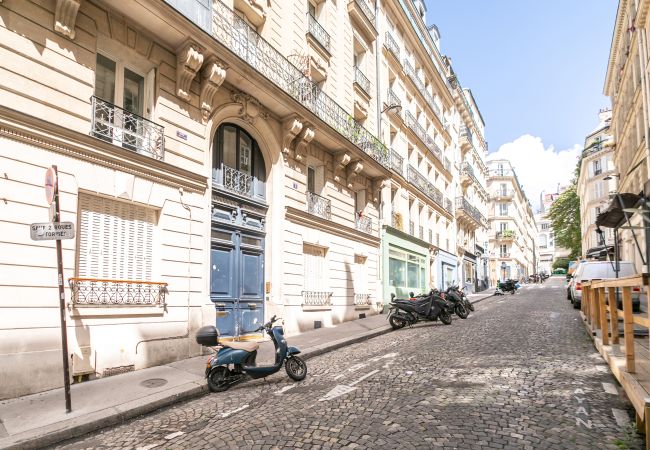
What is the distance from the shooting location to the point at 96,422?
5.09m

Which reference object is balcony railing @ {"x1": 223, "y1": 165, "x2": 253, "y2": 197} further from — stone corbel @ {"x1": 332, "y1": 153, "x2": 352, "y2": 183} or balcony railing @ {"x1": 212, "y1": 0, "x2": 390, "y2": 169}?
stone corbel @ {"x1": 332, "y1": 153, "x2": 352, "y2": 183}

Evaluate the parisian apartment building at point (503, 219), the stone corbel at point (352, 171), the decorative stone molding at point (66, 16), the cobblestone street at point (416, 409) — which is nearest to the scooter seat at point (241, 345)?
the cobblestone street at point (416, 409)

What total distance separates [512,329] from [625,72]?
23.2 meters

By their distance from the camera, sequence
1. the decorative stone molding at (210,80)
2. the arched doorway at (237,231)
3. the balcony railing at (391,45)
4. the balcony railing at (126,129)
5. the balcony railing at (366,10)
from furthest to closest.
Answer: the balcony railing at (391,45), the balcony railing at (366,10), the arched doorway at (237,231), the decorative stone molding at (210,80), the balcony railing at (126,129)

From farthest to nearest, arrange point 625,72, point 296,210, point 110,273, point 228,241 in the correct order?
1. point 625,72
2. point 296,210
3. point 228,241
4. point 110,273

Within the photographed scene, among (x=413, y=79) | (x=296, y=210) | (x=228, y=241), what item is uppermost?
(x=413, y=79)

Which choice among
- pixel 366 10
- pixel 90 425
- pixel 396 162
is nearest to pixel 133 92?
pixel 90 425

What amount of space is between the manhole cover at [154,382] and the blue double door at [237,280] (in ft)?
10.7

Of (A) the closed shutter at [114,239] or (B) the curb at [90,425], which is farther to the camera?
(A) the closed shutter at [114,239]

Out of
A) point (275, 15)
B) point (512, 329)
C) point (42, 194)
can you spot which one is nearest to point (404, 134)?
point (275, 15)

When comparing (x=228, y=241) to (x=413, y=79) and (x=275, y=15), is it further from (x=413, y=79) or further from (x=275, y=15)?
(x=413, y=79)

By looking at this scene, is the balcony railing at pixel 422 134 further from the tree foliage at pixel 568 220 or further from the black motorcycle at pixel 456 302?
the tree foliage at pixel 568 220

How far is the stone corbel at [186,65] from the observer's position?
9.08 metres

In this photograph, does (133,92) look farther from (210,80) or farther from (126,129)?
(210,80)
